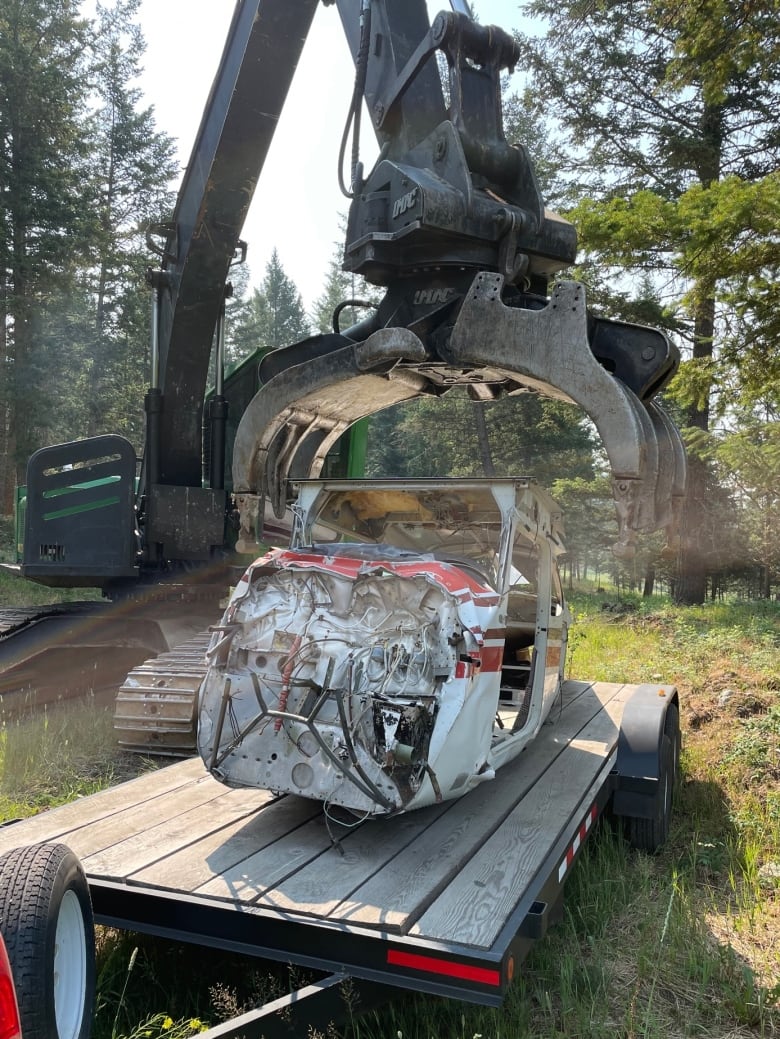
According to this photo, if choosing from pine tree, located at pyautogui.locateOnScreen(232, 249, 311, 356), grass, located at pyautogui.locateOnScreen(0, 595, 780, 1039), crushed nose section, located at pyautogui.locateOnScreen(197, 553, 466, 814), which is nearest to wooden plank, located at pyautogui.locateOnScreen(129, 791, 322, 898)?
crushed nose section, located at pyautogui.locateOnScreen(197, 553, 466, 814)

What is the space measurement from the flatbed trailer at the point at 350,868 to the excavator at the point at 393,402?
259 mm

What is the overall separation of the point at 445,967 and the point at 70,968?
3.99ft

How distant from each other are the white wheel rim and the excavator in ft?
3.57

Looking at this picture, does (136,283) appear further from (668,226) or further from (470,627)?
(470,627)

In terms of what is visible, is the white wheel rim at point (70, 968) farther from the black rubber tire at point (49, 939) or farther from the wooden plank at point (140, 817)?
the wooden plank at point (140, 817)

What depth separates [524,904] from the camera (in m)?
3.09

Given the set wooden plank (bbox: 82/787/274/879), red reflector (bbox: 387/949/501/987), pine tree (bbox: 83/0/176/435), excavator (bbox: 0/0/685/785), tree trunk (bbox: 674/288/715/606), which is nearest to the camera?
red reflector (bbox: 387/949/501/987)

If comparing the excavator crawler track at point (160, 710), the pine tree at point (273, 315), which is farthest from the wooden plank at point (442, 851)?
the pine tree at point (273, 315)

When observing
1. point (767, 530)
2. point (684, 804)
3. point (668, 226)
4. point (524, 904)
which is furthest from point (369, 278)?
point (767, 530)

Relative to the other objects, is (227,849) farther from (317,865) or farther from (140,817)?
(140,817)

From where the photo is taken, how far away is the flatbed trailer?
9.35 feet

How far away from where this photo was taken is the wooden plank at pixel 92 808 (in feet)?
12.3

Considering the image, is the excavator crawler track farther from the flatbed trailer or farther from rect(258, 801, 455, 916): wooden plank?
rect(258, 801, 455, 916): wooden plank

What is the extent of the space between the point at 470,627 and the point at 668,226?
26.0ft
